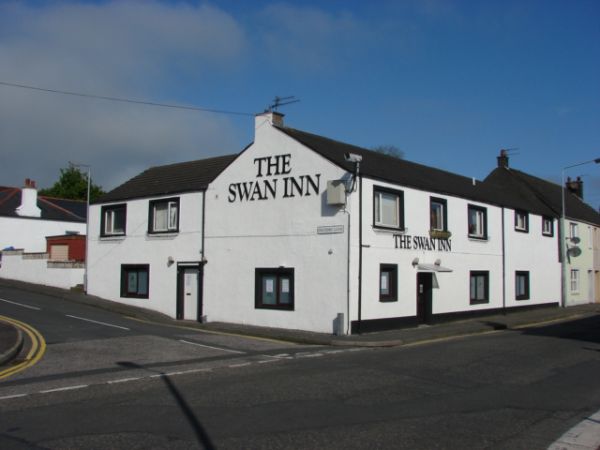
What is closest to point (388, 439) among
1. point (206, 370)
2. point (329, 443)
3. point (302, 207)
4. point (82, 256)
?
point (329, 443)

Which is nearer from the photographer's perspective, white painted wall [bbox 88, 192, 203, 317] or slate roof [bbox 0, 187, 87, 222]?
white painted wall [bbox 88, 192, 203, 317]

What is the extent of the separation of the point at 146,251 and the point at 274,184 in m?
7.60

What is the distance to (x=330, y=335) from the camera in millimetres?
19297

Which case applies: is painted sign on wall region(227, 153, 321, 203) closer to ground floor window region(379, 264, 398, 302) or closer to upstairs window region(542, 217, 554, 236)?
ground floor window region(379, 264, 398, 302)

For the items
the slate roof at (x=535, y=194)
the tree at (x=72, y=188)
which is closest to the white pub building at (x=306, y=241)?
the slate roof at (x=535, y=194)

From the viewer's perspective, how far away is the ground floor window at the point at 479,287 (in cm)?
2614

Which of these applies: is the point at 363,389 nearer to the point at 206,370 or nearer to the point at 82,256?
the point at 206,370

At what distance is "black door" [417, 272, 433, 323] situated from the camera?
908 inches

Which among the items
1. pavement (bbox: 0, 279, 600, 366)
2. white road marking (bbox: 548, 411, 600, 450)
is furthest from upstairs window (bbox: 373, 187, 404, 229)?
white road marking (bbox: 548, 411, 600, 450)

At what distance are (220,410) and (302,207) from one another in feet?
42.6

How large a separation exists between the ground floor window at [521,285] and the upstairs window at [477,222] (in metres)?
4.25

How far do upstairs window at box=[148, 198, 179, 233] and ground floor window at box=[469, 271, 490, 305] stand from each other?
42.3ft

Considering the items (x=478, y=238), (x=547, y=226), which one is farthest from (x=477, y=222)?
(x=547, y=226)

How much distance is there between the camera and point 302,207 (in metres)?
21.0
